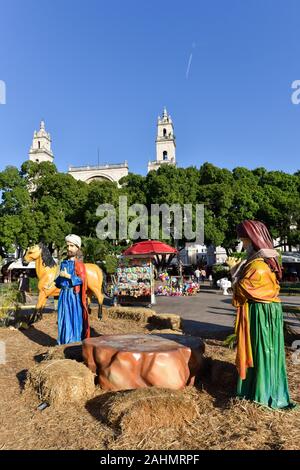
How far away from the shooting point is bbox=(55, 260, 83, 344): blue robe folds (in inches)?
232

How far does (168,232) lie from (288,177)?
13274 mm

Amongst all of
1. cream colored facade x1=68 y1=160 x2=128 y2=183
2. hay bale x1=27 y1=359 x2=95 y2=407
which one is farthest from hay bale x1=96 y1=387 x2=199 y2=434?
cream colored facade x1=68 y1=160 x2=128 y2=183

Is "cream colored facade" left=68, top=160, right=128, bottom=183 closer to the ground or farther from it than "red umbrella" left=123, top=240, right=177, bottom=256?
farther from it

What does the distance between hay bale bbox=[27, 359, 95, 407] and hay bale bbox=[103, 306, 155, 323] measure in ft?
16.3

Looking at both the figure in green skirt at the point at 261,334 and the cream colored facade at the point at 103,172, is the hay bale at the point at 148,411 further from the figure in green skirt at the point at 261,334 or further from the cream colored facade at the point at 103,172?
the cream colored facade at the point at 103,172

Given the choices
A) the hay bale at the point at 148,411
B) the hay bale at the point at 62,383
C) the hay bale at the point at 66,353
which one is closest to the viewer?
the hay bale at the point at 148,411

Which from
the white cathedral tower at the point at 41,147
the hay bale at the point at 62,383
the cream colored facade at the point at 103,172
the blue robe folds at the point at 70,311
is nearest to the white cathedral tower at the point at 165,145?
the cream colored facade at the point at 103,172

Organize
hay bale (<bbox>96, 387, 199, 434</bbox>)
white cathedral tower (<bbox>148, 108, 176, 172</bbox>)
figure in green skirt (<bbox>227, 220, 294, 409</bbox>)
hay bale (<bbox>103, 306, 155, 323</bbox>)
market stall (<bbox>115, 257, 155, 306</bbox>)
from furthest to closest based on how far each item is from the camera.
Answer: white cathedral tower (<bbox>148, 108, 176, 172</bbox>)
market stall (<bbox>115, 257, 155, 306</bbox>)
hay bale (<bbox>103, 306, 155, 323</bbox>)
figure in green skirt (<bbox>227, 220, 294, 409</bbox>)
hay bale (<bbox>96, 387, 199, 434</bbox>)

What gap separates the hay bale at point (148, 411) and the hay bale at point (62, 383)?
23.5 inches

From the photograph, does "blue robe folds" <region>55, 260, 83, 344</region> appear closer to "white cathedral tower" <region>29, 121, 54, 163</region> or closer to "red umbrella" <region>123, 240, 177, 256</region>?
"red umbrella" <region>123, 240, 177, 256</region>

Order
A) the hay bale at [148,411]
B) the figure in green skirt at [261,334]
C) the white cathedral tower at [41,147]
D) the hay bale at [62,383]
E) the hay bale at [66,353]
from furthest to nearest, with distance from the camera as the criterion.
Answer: the white cathedral tower at [41,147]
the hay bale at [66,353]
the hay bale at [62,383]
the figure in green skirt at [261,334]
the hay bale at [148,411]

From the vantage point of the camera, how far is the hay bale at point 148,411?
315 cm

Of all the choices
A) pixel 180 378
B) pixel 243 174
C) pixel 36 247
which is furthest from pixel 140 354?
pixel 243 174
